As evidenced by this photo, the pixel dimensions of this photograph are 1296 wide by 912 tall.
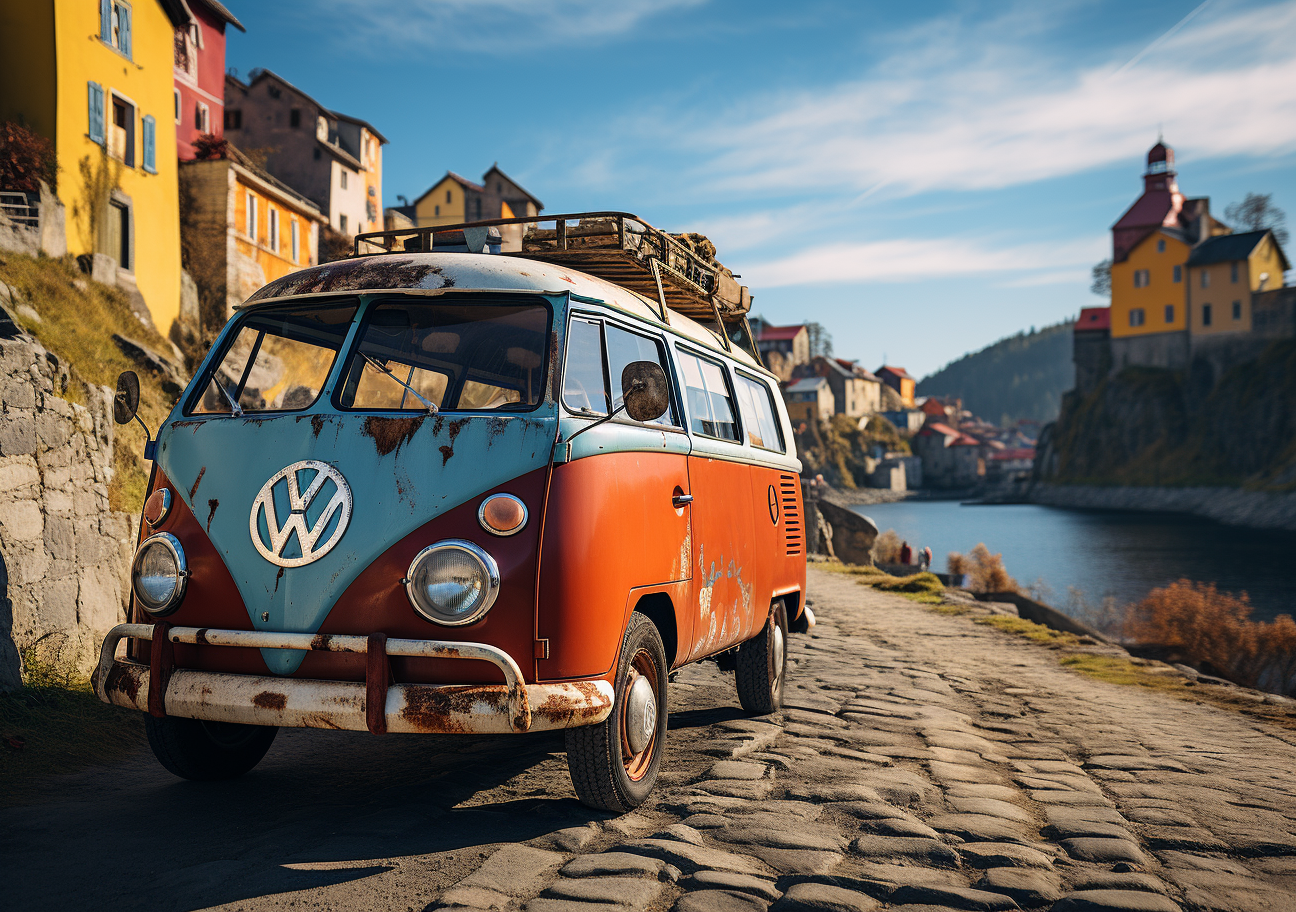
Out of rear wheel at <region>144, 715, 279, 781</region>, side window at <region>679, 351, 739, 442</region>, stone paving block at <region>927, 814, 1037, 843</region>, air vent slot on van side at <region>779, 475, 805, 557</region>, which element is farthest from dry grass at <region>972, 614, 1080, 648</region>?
rear wheel at <region>144, 715, 279, 781</region>

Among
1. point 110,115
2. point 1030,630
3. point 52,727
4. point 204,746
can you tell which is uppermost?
point 110,115

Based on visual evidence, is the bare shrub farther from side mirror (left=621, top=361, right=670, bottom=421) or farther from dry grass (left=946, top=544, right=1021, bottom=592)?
side mirror (left=621, top=361, right=670, bottom=421)

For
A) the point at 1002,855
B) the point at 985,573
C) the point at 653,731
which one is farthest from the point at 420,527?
the point at 985,573

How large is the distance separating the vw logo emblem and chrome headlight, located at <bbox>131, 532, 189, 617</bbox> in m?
0.38

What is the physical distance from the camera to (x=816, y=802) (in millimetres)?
4457

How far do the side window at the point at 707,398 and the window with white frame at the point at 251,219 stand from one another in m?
25.3

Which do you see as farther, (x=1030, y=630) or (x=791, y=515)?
(x=1030, y=630)

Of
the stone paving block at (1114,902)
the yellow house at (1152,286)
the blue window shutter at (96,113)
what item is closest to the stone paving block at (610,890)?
the stone paving block at (1114,902)

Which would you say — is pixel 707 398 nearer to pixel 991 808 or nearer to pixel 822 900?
pixel 991 808

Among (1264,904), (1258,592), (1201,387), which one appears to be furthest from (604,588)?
(1201,387)

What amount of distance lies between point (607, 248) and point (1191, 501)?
264 ft

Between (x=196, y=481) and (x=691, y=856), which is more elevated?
(x=196, y=481)

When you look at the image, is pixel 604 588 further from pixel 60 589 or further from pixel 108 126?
pixel 108 126

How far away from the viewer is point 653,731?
4422 mm
